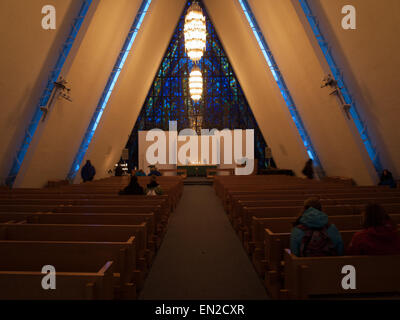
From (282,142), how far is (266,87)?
2862 millimetres

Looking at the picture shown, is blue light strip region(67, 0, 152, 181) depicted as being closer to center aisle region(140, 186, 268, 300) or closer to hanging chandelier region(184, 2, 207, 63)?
hanging chandelier region(184, 2, 207, 63)

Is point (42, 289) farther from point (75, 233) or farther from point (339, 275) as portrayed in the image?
point (339, 275)

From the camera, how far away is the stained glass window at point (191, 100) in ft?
61.0

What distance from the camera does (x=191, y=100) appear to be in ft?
61.5

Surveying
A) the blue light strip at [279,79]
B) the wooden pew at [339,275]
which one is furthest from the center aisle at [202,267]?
the blue light strip at [279,79]

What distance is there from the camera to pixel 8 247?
7.05 feet

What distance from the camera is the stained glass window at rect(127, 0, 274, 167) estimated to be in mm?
18594

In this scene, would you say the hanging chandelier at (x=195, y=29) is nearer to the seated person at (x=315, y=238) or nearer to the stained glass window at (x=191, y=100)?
the seated person at (x=315, y=238)

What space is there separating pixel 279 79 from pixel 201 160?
24.2 feet

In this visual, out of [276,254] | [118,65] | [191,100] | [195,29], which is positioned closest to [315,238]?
[276,254]

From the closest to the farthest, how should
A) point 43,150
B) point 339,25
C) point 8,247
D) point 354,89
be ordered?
point 8,247, point 339,25, point 354,89, point 43,150

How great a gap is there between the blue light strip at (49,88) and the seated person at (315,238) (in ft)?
24.1
